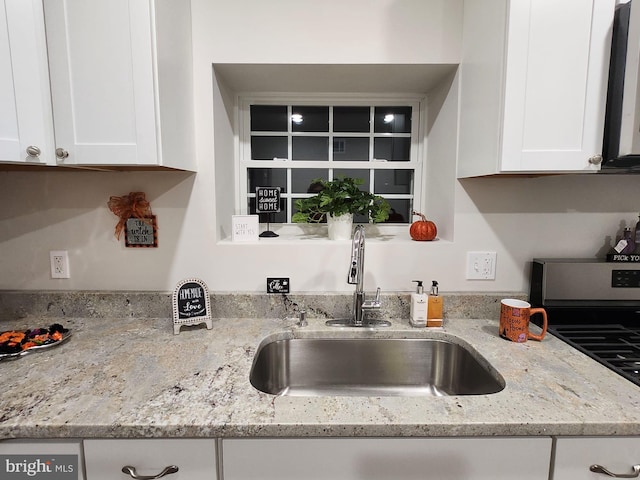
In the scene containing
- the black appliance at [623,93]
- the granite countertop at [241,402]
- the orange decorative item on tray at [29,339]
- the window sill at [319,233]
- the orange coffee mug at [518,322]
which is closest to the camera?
the granite countertop at [241,402]

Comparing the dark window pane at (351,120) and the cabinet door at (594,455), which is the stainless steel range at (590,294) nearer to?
the cabinet door at (594,455)

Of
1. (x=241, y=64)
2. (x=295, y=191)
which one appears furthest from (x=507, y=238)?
(x=241, y=64)

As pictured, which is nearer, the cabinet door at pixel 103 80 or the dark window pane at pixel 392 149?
the cabinet door at pixel 103 80

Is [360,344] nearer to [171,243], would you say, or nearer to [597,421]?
[597,421]

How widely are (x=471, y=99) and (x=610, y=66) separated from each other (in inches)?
16.1

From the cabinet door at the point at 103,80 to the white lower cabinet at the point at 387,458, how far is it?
0.92 meters

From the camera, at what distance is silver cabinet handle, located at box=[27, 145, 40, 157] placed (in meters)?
1.06

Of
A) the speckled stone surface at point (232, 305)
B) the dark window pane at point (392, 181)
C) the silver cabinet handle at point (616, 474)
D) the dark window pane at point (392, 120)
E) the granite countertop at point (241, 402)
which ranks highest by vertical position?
the dark window pane at point (392, 120)

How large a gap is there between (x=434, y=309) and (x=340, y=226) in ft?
1.75

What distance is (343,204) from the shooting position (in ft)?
4.97

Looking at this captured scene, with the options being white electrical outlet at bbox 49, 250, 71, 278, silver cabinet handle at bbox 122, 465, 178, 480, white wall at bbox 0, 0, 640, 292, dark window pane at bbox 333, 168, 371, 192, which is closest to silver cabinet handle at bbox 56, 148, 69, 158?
white wall at bbox 0, 0, 640, 292

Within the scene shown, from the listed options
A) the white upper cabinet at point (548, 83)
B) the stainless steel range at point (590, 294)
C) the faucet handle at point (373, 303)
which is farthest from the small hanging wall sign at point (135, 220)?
the stainless steel range at point (590, 294)

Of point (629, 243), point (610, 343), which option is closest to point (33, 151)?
point (610, 343)

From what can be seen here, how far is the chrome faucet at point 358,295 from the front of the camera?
1324 mm
